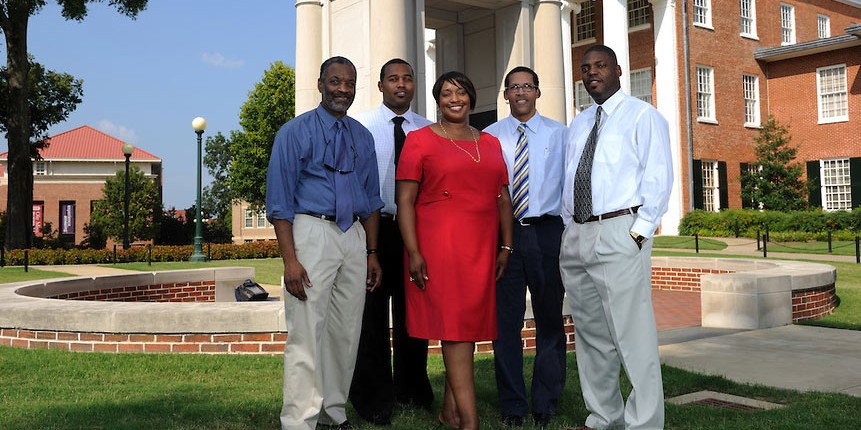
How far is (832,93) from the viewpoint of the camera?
103ft

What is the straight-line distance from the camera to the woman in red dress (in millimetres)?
3861

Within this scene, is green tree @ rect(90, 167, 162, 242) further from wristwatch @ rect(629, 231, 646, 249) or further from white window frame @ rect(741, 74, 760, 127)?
wristwatch @ rect(629, 231, 646, 249)

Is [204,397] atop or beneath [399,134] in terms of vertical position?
beneath

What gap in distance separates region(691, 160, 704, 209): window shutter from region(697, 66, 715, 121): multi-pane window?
2.20m

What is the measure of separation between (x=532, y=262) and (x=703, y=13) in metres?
30.1

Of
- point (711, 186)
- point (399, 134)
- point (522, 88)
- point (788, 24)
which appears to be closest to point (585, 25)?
point (711, 186)

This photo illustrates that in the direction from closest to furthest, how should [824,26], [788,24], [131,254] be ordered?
1. [131,254]
2. [788,24]
3. [824,26]

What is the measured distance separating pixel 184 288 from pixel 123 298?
4.34 ft

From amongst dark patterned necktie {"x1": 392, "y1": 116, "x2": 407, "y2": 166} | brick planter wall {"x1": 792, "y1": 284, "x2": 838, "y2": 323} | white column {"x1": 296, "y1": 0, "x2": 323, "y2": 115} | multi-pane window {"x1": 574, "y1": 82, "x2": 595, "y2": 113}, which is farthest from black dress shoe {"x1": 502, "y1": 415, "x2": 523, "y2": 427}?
multi-pane window {"x1": 574, "y1": 82, "x2": 595, "y2": 113}

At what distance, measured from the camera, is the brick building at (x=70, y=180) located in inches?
2373

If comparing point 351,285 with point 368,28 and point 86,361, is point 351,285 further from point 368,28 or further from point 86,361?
point 368,28

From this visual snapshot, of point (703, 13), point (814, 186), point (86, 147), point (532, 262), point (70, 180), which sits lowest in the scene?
point (532, 262)

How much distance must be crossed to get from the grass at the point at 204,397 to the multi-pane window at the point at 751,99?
1177 inches

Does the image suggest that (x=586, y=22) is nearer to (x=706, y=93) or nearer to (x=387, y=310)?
(x=706, y=93)
